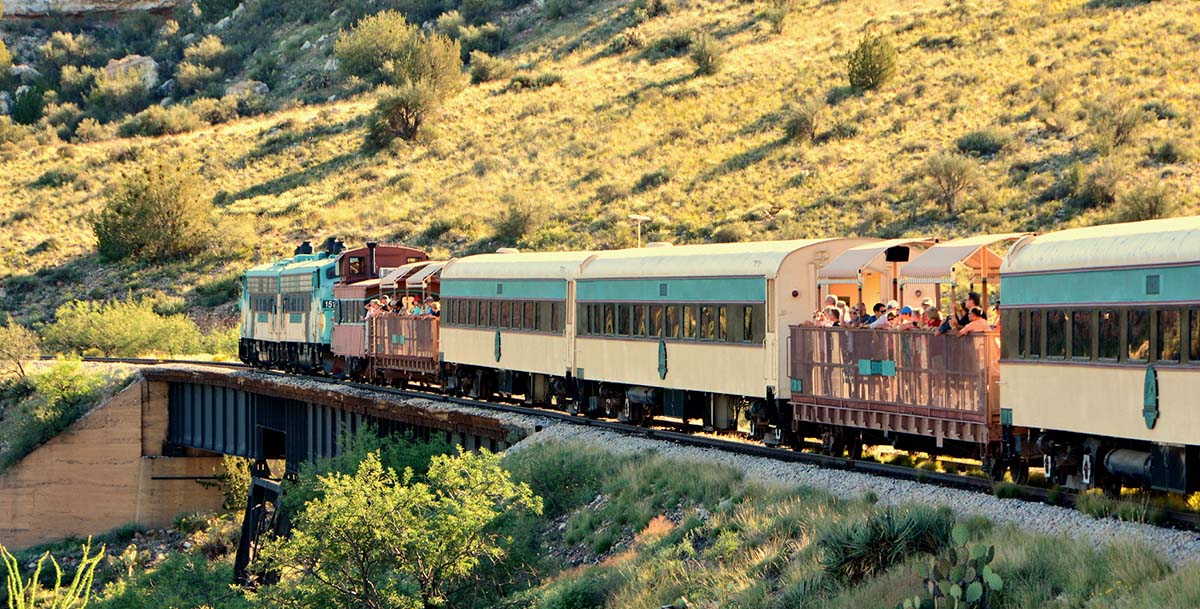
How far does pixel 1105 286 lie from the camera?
15.6 meters

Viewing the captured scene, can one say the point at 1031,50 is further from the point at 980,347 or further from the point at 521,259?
the point at 980,347

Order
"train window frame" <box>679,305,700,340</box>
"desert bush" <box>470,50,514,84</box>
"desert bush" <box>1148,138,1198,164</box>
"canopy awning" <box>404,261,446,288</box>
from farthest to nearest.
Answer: "desert bush" <box>470,50,514,84</box>
"desert bush" <box>1148,138,1198,164</box>
"canopy awning" <box>404,261,446,288</box>
"train window frame" <box>679,305,700,340</box>

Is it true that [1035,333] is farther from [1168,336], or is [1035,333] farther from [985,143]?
[985,143]

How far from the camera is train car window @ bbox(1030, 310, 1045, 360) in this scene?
16656 mm

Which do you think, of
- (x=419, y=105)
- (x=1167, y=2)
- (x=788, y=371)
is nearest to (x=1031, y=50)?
(x=1167, y=2)

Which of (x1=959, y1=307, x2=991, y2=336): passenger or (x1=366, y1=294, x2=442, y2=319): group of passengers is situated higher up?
(x1=366, y1=294, x2=442, y2=319): group of passengers

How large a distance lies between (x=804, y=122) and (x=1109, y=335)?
50307mm

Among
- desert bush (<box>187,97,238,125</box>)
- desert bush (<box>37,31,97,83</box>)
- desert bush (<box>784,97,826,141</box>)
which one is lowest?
desert bush (<box>784,97,826,141</box>)

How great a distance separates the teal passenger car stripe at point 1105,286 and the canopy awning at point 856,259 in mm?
3375

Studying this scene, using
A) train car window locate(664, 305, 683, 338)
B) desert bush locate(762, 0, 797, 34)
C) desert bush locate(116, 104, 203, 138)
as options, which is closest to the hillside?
desert bush locate(762, 0, 797, 34)

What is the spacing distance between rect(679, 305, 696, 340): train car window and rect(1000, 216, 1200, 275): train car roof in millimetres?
7289

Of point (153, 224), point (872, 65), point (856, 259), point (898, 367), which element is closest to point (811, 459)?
point (898, 367)

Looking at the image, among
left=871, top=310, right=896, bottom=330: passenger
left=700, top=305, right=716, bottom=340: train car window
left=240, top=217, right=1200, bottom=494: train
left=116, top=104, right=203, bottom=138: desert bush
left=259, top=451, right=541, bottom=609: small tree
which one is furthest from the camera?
left=116, top=104, right=203, bottom=138: desert bush

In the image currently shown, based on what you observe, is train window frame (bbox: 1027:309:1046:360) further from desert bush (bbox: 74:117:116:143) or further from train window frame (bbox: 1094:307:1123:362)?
desert bush (bbox: 74:117:116:143)
